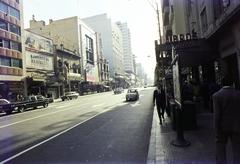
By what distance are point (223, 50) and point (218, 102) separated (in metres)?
13.7

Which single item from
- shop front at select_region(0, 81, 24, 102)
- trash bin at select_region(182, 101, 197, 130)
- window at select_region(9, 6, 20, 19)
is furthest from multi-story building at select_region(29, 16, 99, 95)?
trash bin at select_region(182, 101, 197, 130)

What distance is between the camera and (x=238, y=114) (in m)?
5.18

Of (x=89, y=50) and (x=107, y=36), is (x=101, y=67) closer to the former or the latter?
(x=89, y=50)

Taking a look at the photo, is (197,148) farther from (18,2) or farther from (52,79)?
(52,79)

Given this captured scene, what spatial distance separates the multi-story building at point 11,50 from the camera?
156 ft

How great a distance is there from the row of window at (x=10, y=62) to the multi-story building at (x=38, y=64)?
272cm

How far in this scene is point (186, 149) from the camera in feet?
28.2

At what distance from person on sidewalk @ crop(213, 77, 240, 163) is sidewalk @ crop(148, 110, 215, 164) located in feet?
6.54

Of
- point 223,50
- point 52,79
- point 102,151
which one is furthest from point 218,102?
point 52,79

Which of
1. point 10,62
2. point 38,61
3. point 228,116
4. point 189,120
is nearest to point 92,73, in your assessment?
point 38,61

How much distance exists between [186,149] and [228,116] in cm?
362

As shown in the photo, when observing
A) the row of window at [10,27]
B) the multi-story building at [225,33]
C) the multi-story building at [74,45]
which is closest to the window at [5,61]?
the row of window at [10,27]

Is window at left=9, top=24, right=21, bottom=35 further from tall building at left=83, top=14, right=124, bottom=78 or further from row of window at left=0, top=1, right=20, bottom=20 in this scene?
tall building at left=83, top=14, right=124, bottom=78

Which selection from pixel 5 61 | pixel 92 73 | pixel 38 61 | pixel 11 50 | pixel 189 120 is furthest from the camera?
pixel 92 73
